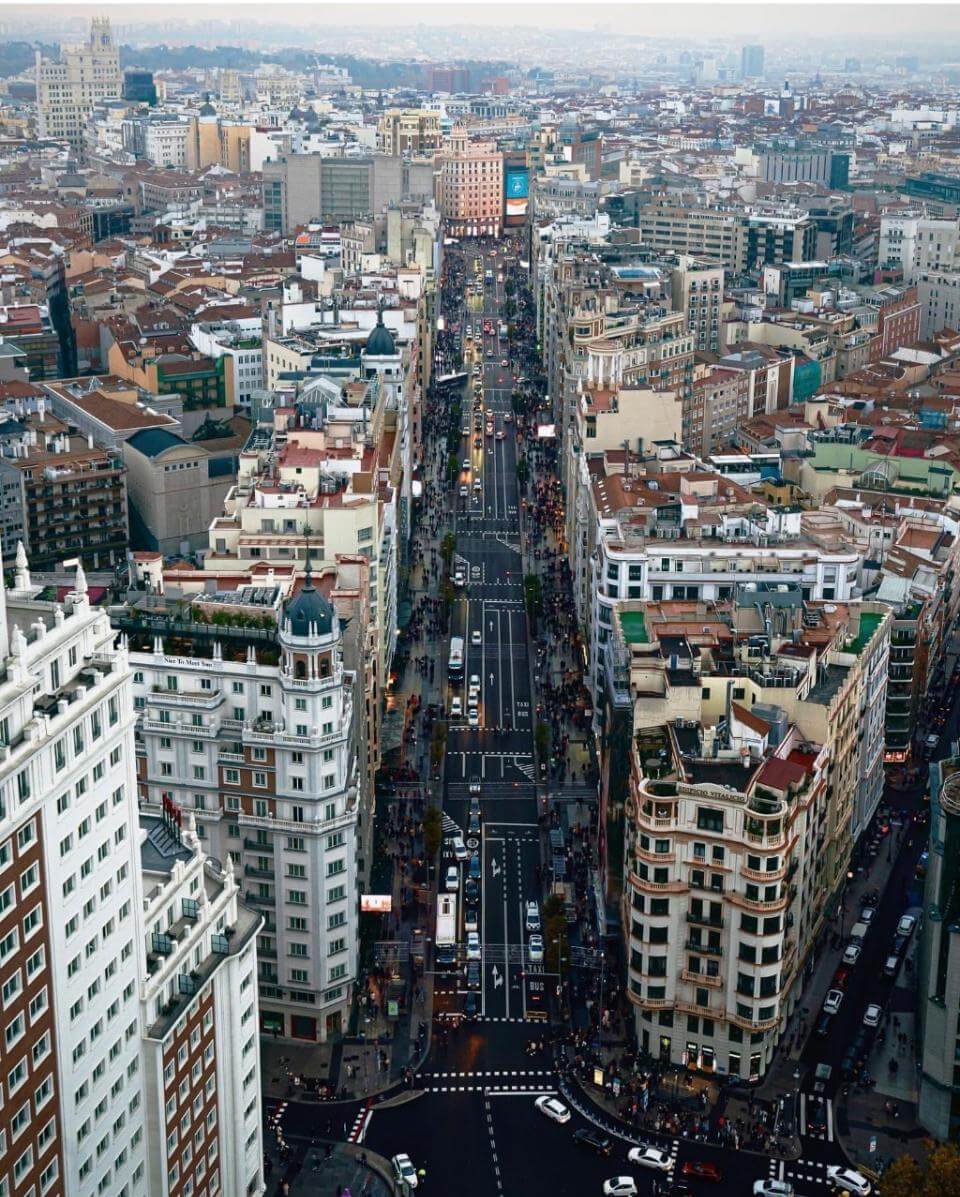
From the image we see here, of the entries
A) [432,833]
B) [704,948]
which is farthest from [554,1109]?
[432,833]

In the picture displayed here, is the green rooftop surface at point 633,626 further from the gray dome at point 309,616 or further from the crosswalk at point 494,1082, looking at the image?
the crosswalk at point 494,1082

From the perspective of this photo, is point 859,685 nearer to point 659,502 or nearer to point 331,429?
point 659,502

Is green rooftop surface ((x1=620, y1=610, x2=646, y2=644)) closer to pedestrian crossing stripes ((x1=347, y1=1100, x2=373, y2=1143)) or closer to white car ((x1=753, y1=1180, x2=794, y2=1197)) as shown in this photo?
pedestrian crossing stripes ((x1=347, y1=1100, x2=373, y2=1143))

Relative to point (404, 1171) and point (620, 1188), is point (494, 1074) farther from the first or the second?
point (620, 1188)

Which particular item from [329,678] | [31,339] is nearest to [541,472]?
[31,339]

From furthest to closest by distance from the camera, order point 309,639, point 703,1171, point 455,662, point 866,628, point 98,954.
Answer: point 455,662
point 866,628
point 309,639
point 703,1171
point 98,954

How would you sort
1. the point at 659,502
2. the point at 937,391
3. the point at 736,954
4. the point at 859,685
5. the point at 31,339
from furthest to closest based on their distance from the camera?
the point at 31,339
the point at 937,391
the point at 659,502
the point at 859,685
the point at 736,954

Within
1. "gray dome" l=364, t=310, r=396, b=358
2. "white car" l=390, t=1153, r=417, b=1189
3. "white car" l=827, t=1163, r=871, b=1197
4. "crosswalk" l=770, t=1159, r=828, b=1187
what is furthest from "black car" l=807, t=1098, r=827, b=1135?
"gray dome" l=364, t=310, r=396, b=358
